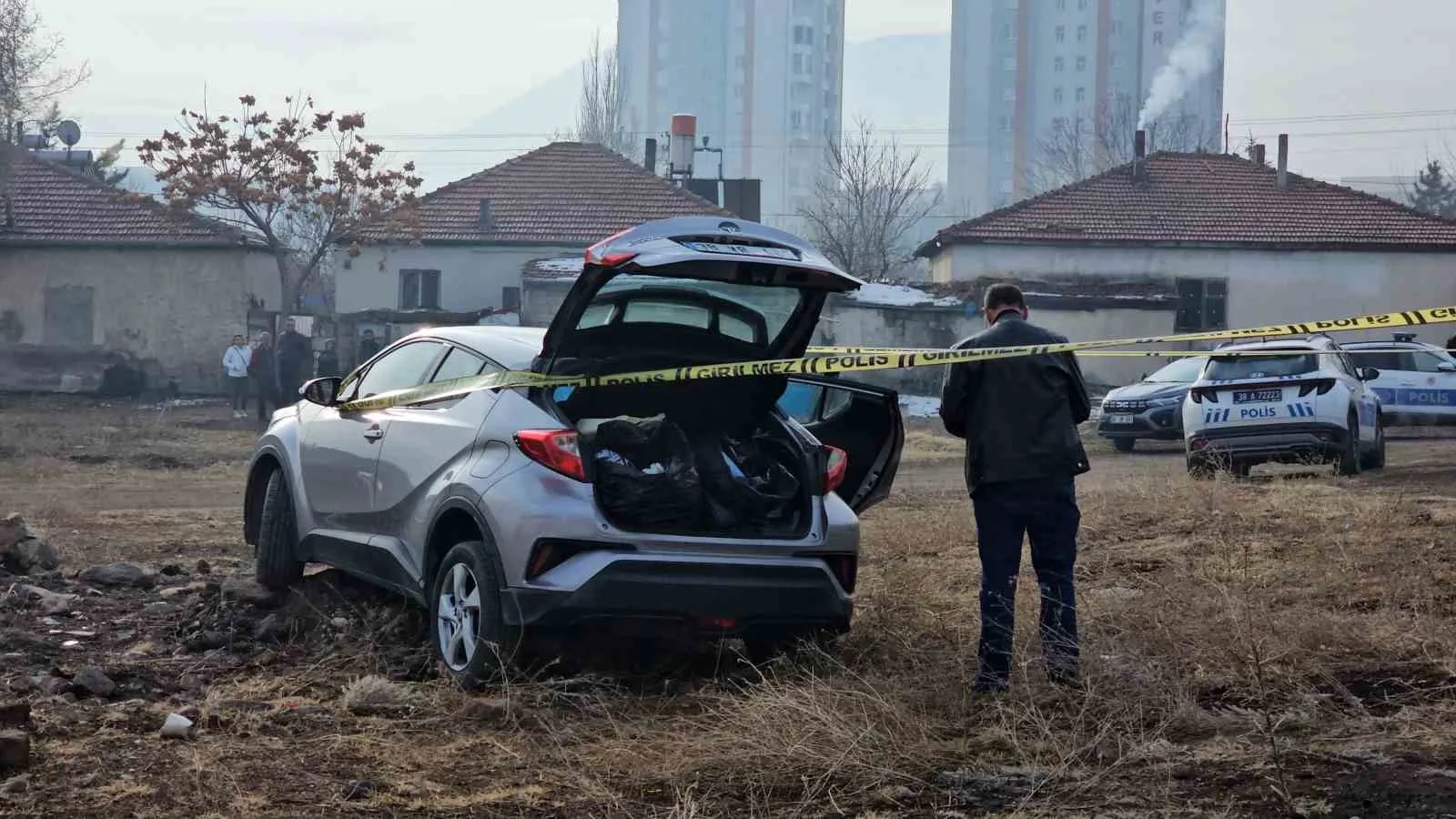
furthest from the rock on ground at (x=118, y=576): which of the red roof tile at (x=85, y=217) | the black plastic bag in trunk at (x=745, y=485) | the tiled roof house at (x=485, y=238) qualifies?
the tiled roof house at (x=485, y=238)

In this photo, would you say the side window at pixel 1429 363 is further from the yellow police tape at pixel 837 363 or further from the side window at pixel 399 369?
the side window at pixel 399 369

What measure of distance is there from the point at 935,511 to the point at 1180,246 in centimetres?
2993

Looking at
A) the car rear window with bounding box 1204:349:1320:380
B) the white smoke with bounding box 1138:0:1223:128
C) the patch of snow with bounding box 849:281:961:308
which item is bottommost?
the car rear window with bounding box 1204:349:1320:380

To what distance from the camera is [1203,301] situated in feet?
135

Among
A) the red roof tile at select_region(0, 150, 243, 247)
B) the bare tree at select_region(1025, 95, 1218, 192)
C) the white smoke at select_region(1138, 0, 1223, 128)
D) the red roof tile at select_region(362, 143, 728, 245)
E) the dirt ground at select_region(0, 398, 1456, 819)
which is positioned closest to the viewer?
the dirt ground at select_region(0, 398, 1456, 819)

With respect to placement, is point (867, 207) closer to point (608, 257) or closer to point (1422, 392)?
point (1422, 392)

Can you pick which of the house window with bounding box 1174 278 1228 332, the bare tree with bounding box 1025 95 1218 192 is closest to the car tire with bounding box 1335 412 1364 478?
the house window with bounding box 1174 278 1228 332

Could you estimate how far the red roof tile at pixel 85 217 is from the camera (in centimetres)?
3759

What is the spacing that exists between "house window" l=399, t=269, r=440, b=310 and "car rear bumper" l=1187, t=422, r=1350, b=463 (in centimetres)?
2861

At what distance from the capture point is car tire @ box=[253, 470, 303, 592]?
8.32 metres

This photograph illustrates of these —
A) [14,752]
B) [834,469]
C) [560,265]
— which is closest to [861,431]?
[834,469]

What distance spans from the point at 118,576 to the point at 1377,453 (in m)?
12.8

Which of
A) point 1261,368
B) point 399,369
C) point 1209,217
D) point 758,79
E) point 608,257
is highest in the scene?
point 758,79

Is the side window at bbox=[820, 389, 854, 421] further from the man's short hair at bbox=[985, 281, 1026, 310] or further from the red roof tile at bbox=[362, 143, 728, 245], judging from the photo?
the red roof tile at bbox=[362, 143, 728, 245]
